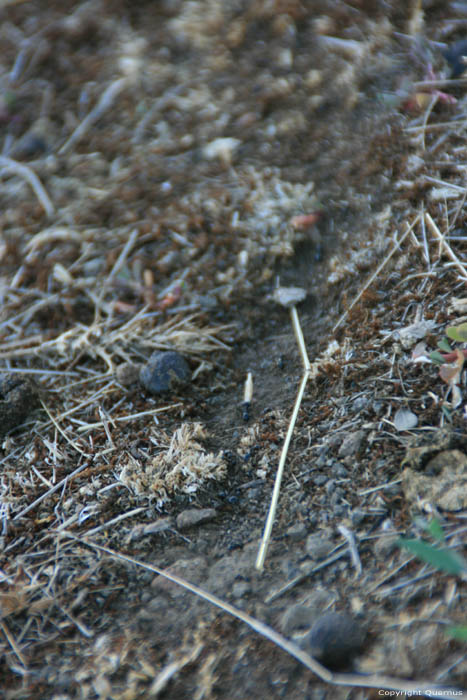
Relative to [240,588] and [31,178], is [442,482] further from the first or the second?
[31,178]

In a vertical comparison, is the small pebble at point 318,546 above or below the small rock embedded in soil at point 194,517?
above

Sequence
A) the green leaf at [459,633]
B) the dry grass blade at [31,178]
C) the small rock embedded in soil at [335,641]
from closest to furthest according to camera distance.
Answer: the green leaf at [459,633] < the small rock embedded in soil at [335,641] < the dry grass blade at [31,178]

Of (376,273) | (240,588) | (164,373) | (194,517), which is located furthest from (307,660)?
(376,273)

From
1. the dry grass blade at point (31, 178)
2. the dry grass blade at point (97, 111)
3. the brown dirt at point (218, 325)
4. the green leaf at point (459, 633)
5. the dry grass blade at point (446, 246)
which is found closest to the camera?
the green leaf at point (459, 633)

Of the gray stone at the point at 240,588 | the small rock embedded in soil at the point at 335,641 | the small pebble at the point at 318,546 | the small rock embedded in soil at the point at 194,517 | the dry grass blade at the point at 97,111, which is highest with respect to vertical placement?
the dry grass blade at the point at 97,111

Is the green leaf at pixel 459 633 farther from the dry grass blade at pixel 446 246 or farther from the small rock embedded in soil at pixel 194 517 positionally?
the dry grass blade at pixel 446 246

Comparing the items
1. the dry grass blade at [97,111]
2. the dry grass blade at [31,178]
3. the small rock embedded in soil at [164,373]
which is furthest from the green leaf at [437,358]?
the dry grass blade at [97,111]
